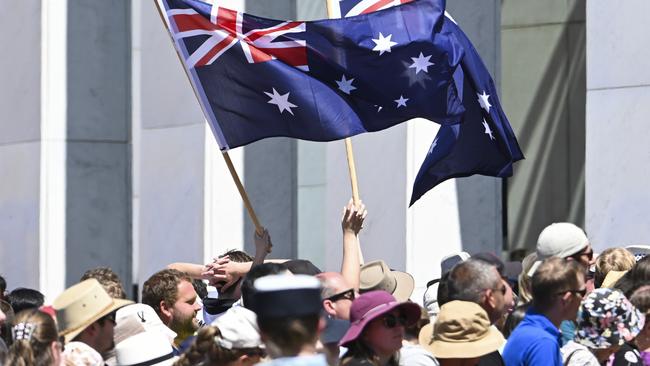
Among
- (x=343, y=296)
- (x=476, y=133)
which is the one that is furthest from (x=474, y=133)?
(x=343, y=296)

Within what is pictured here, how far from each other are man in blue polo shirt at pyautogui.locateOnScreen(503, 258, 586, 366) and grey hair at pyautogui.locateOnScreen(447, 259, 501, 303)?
0.66ft

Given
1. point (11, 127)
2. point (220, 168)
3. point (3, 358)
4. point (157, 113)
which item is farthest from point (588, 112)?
point (11, 127)

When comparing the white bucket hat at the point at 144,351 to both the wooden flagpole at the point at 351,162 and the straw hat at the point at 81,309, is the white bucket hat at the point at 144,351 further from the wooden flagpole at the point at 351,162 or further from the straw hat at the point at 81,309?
the wooden flagpole at the point at 351,162

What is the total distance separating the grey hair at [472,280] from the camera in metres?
6.94

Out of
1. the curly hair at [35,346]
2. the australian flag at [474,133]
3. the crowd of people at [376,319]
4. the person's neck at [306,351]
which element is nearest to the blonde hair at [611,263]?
the crowd of people at [376,319]

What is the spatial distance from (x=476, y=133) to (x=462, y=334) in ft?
11.0

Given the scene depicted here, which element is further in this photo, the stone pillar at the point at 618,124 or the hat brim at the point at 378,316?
the stone pillar at the point at 618,124

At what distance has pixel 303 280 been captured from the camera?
4.21 metres

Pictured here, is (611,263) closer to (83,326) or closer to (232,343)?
(83,326)

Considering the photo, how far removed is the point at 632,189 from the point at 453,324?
14.7 feet

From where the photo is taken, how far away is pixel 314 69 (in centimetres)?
931

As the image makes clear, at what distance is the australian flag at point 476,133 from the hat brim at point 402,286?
1.44 metres

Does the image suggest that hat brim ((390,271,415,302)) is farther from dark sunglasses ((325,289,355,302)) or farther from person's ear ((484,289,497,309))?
person's ear ((484,289,497,309))

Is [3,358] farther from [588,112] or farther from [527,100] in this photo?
[527,100]
